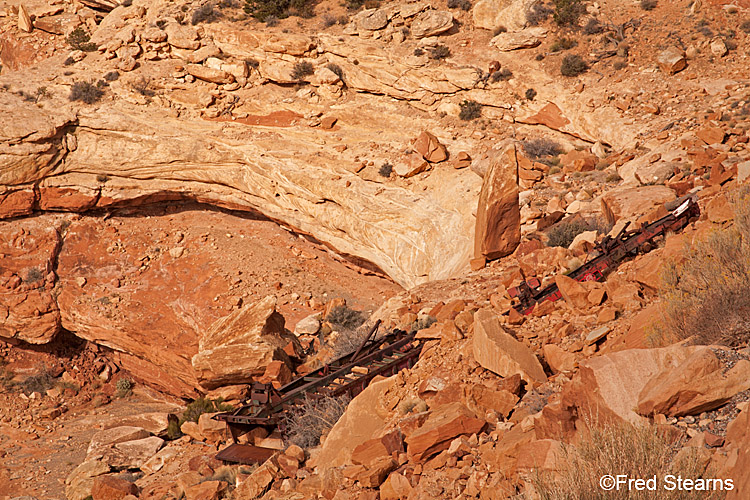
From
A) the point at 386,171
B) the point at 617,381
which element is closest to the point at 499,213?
the point at 386,171

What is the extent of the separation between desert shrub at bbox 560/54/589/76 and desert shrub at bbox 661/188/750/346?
11860mm

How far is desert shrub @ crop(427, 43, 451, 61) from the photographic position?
19047mm

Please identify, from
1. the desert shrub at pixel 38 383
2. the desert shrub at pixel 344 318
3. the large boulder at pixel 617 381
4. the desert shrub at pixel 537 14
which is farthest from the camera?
the desert shrub at pixel 537 14

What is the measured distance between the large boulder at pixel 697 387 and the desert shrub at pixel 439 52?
1638 centimetres

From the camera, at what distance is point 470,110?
18234 mm

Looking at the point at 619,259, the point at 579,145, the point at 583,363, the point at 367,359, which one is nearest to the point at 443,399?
the point at 583,363

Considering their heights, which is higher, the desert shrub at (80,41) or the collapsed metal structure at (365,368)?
the desert shrub at (80,41)

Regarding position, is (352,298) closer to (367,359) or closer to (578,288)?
(367,359)

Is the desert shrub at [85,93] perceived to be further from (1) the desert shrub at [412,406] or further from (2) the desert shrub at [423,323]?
(1) the desert shrub at [412,406]

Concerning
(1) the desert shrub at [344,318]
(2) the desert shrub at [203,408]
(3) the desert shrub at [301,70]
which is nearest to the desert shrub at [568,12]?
(3) the desert shrub at [301,70]

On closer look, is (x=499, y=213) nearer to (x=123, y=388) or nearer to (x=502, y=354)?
(x=502, y=354)

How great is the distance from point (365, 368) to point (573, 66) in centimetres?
1276

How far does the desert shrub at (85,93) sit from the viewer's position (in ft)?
66.6

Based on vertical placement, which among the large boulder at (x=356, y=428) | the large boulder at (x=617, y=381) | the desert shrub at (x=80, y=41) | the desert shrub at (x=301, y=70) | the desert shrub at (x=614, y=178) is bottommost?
the large boulder at (x=356, y=428)
